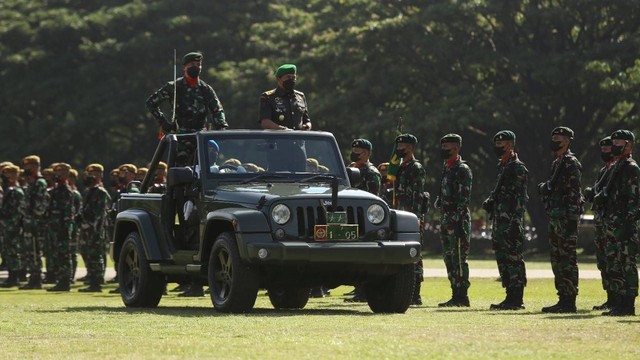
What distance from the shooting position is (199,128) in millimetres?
20109

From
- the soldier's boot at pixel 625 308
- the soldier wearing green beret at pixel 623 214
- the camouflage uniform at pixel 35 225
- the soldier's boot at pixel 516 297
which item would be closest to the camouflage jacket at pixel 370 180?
the soldier's boot at pixel 516 297

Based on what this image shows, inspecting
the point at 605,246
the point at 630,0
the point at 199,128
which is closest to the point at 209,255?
the point at 199,128

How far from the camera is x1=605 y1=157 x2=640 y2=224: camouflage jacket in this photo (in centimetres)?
1716

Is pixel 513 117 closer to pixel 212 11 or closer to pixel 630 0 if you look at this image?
pixel 630 0

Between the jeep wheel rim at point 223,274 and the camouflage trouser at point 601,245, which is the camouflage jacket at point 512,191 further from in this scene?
the jeep wheel rim at point 223,274

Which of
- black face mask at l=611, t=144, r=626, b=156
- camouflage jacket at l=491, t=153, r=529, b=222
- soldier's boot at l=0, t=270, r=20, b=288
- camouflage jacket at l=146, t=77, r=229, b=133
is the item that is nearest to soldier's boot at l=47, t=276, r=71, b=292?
soldier's boot at l=0, t=270, r=20, b=288

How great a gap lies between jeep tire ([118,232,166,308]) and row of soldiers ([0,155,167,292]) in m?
5.99

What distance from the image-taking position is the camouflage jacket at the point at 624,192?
17.2 m

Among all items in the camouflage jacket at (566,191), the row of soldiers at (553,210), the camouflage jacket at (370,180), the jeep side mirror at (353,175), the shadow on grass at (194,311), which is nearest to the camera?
the shadow on grass at (194,311)

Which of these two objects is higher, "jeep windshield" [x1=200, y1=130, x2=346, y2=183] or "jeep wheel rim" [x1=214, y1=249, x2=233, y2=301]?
"jeep windshield" [x1=200, y1=130, x2=346, y2=183]

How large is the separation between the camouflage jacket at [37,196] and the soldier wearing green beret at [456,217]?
9.48 meters

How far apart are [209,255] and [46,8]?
1854 inches

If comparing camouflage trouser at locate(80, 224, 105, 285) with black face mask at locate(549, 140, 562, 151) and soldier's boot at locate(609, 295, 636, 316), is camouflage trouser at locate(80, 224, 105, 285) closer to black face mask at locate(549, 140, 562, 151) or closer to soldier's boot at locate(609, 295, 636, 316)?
black face mask at locate(549, 140, 562, 151)

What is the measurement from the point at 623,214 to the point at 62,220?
38.3 ft
